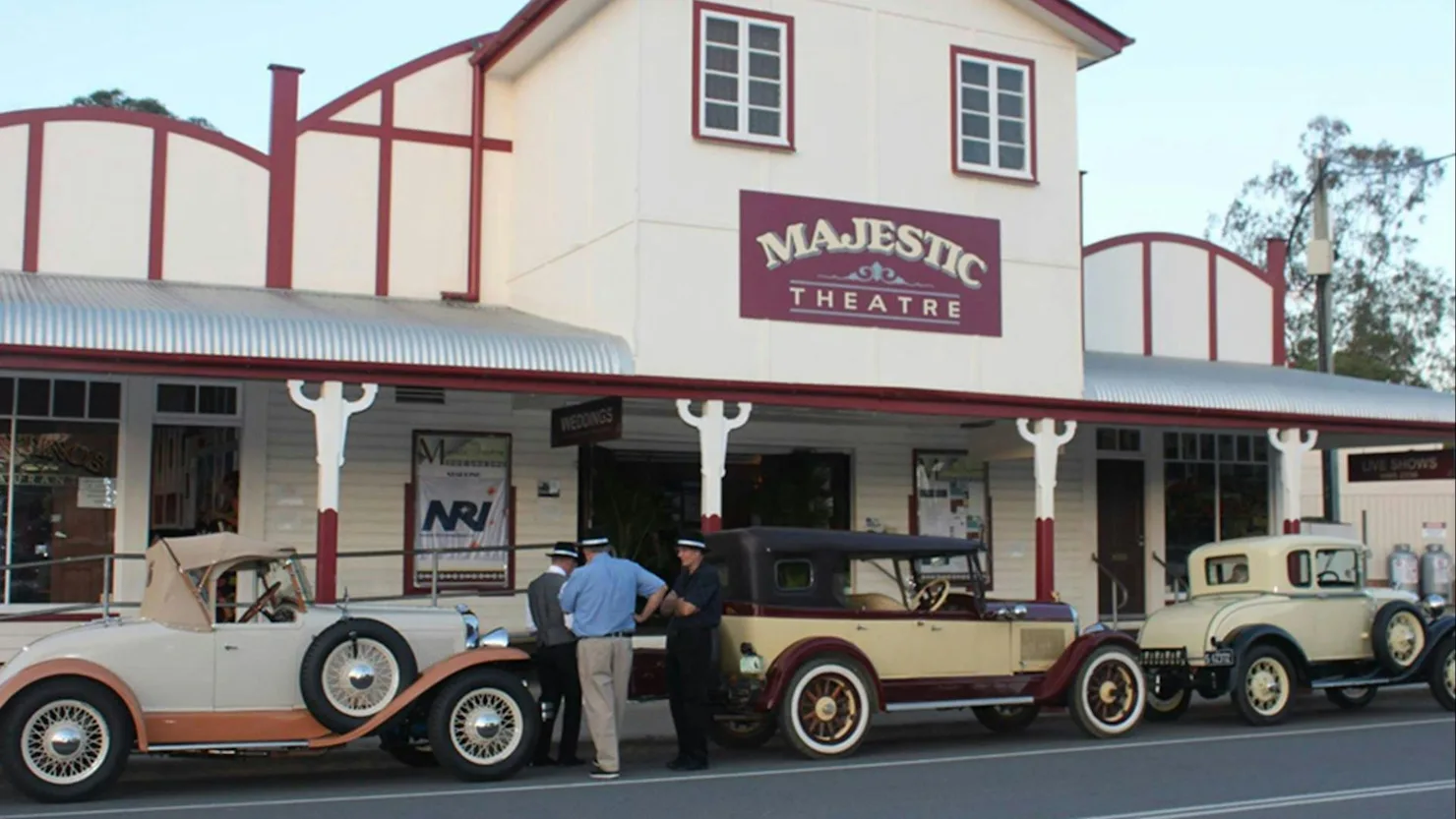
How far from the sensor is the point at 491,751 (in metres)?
11.1

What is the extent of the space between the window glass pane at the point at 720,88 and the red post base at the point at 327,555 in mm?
6074

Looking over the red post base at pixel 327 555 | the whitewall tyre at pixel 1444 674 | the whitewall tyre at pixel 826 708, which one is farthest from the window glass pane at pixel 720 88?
the whitewall tyre at pixel 1444 674

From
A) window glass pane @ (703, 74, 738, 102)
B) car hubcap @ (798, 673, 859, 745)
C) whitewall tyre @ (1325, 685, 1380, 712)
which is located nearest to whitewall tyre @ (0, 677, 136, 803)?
car hubcap @ (798, 673, 859, 745)

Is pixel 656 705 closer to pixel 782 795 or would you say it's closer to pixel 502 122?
pixel 782 795

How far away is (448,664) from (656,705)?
5568mm

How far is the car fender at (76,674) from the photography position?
388 inches

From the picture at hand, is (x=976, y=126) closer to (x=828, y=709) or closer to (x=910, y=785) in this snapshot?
(x=828, y=709)

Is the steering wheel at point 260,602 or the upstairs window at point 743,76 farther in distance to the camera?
the upstairs window at point 743,76

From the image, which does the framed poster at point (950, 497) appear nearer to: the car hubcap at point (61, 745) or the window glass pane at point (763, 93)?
Result: the window glass pane at point (763, 93)

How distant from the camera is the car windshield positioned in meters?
15.9

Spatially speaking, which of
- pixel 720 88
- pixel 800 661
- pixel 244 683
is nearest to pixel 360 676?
pixel 244 683

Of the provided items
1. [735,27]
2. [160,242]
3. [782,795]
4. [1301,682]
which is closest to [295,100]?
[160,242]

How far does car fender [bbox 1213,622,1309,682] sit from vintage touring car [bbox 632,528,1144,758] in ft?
4.16

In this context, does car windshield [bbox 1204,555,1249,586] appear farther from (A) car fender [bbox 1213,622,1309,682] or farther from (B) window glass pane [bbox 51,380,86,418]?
(B) window glass pane [bbox 51,380,86,418]
